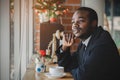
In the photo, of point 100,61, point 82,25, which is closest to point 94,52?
point 100,61

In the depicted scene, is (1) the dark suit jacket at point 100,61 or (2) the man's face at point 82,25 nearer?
(1) the dark suit jacket at point 100,61

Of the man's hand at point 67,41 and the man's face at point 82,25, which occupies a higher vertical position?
the man's face at point 82,25

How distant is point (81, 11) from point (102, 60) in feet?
1.56

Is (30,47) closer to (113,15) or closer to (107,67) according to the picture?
(113,15)

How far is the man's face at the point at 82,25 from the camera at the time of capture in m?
2.27

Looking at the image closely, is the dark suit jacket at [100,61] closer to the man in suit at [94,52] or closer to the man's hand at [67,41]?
the man in suit at [94,52]

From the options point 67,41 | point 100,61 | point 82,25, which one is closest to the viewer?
point 100,61

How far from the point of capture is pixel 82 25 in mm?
2291

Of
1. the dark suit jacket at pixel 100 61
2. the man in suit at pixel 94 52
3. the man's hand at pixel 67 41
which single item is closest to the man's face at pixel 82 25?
the man in suit at pixel 94 52

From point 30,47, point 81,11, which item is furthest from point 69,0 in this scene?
point 81,11

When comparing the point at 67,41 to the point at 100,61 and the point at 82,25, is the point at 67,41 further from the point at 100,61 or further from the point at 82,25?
the point at 100,61

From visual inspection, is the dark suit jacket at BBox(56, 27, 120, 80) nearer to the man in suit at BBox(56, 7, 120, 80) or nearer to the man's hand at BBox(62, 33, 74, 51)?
the man in suit at BBox(56, 7, 120, 80)

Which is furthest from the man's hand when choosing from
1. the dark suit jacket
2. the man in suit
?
the dark suit jacket

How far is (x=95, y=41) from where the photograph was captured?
210cm
